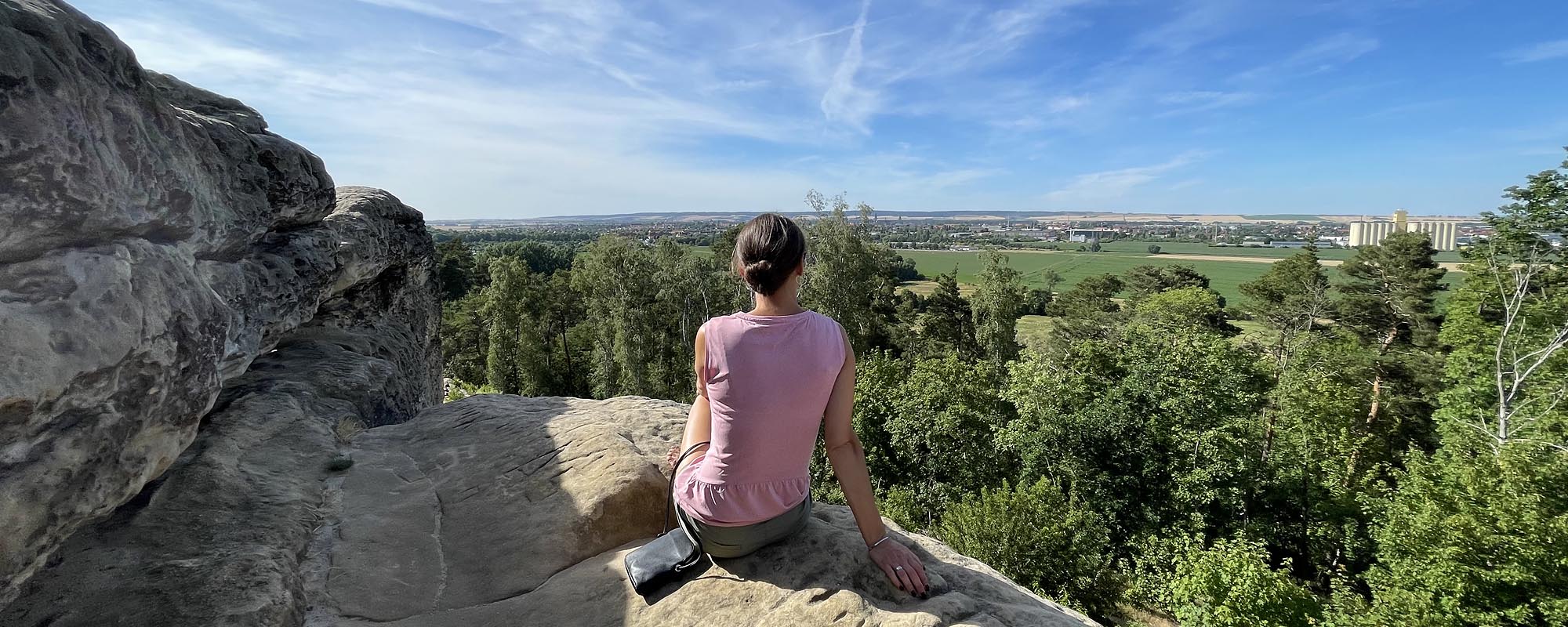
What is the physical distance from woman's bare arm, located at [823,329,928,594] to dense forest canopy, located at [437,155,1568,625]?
576 inches

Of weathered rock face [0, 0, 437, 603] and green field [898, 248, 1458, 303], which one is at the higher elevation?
weathered rock face [0, 0, 437, 603]

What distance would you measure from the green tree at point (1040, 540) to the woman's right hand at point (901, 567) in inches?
645

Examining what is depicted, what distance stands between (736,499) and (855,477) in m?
0.64

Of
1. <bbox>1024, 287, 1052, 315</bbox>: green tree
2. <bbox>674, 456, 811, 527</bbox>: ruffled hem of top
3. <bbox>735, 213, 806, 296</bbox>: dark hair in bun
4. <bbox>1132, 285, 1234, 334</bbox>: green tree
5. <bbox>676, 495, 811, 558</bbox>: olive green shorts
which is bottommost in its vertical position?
<bbox>1024, 287, 1052, 315</bbox>: green tree

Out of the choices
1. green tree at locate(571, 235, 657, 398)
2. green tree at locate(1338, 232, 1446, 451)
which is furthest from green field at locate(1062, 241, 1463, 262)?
green tree at locate(571, 235, 657, 398)

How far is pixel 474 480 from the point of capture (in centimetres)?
564

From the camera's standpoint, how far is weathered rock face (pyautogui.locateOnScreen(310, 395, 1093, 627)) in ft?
11.4

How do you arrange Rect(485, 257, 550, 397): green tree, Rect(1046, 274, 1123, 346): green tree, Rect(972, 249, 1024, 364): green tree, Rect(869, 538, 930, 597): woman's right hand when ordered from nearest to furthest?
Rect(869, 538, 930, 597): woman's right hand → Rect(485, 257, 550, 397): green tree → Rect(972, 249, 1024, 364): green tree → Rect(1046, 274, 1123, 346): green tree

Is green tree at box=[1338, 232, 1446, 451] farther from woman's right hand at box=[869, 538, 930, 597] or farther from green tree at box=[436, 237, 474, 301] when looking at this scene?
green tree at box=[436, 237, 474, 301]

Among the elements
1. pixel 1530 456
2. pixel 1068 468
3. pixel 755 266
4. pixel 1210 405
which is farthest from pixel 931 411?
pixel 755 266

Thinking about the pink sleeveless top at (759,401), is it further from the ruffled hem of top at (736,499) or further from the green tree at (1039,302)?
the green tree at (1039,302)

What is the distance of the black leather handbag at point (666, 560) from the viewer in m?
3.64

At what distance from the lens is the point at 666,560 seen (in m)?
3.68

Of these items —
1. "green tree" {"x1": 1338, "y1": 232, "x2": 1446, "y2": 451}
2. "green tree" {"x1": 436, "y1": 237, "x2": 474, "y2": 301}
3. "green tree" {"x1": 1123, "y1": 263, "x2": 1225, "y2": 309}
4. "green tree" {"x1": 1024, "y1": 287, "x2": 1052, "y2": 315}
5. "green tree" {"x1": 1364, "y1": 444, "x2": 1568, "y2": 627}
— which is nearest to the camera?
"green tree" {"x1": 1364, "y1": 444, "x2": 1568, "y2": 627}
